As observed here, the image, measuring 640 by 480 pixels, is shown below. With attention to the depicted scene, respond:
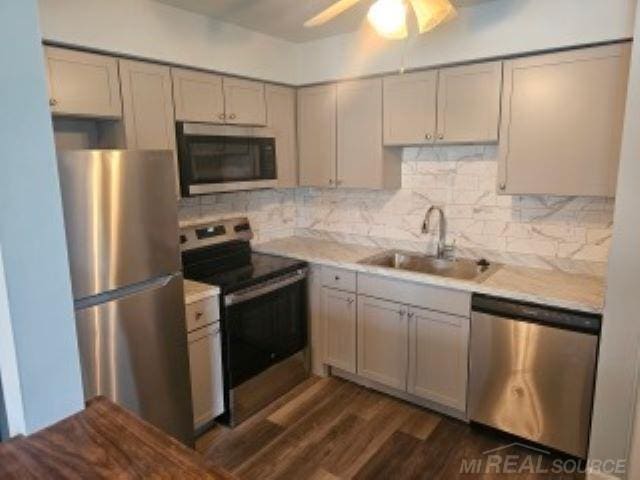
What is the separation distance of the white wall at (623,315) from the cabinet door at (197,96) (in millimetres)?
2241

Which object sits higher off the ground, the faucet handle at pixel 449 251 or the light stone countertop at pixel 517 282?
the faucet handle at pixel 449 251

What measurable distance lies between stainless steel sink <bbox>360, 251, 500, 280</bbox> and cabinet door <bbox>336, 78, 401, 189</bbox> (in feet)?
1.74

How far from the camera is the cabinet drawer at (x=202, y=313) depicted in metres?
2.45

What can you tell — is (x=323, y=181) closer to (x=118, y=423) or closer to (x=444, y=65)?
(x=444, y=65)

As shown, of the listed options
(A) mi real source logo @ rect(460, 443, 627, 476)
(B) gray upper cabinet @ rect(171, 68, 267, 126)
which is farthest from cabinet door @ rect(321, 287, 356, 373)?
(B) gray upper cabinet @ rect(171, 68, 267, 126)

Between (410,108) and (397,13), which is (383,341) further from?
(397,13)

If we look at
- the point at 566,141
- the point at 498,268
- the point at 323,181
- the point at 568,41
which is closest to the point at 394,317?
the point at 498,268

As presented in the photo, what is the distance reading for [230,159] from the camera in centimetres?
288

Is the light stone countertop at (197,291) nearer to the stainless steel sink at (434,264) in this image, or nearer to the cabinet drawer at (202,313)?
the cabinet drawer at (202,313)

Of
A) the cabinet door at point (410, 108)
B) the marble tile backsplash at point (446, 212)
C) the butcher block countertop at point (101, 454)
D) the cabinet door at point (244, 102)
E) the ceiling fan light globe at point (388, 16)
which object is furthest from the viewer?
the cabinet door at point (244, 102)

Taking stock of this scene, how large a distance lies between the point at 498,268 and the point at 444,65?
52.6 inches

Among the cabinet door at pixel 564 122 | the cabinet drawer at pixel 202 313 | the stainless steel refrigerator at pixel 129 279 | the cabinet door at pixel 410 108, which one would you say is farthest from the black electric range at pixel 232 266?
the cabinet door at pixel 564 122

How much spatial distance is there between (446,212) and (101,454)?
2.65 metres

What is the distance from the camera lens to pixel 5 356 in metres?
1.10
